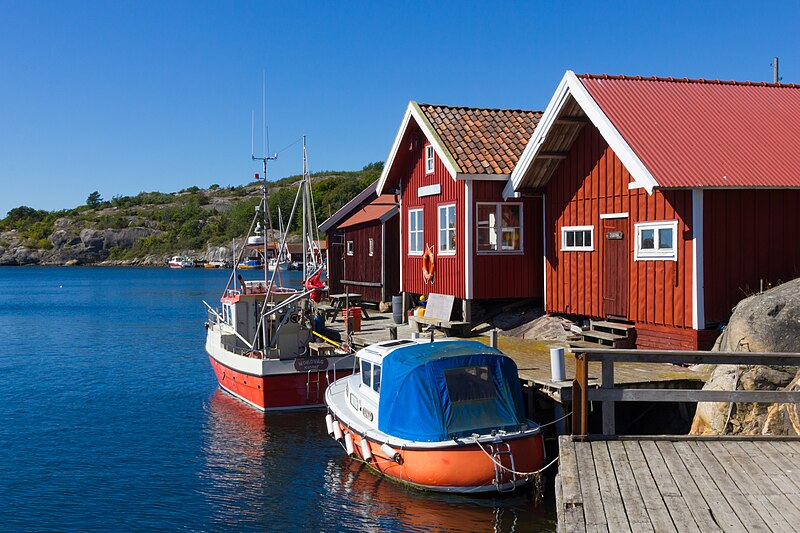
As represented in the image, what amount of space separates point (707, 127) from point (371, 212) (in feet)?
60.7

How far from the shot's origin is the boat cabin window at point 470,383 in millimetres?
14297

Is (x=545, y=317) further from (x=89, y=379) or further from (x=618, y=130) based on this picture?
(x=89, y=379)

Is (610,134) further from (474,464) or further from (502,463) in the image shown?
(474,464)

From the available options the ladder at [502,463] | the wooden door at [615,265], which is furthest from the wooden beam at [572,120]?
the ladder at [502,463]

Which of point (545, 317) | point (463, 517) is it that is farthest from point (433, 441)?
point (545, 317)

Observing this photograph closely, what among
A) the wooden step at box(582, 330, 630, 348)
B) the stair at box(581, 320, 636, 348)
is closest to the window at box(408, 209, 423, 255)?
the stair at box(581, 320, 636, 348)

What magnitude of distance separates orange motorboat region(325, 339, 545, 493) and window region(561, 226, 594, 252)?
22.2ft

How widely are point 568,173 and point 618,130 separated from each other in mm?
3279

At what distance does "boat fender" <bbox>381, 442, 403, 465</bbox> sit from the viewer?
578 inches

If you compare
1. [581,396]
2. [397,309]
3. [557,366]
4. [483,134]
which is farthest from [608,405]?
[397,309]

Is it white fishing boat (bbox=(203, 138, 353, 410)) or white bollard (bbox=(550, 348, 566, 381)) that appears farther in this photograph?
white fishing boat (bbox=(203, 138, 353, 410))

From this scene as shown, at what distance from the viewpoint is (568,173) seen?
840 inches

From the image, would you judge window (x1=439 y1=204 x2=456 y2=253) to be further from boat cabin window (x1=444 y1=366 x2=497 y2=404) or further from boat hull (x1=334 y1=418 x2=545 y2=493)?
boat hull (x1=334 y1=418 x2=545 y2=493)

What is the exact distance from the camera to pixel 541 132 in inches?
802
